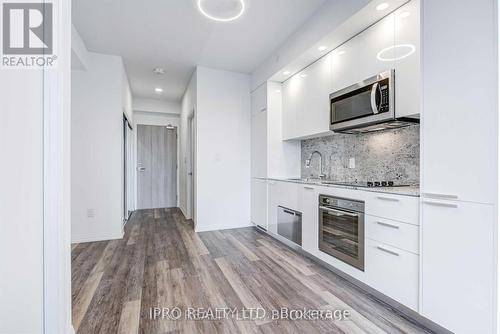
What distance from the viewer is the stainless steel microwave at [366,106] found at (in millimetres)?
1992

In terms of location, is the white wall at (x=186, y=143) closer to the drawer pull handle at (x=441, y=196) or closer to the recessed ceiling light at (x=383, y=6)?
the recessed ceiling light at (x=383, y=6)

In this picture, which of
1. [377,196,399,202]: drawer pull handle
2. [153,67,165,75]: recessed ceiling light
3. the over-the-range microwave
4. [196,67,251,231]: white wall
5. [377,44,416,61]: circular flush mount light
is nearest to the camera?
[377,196,399,202]: drawer pull handle

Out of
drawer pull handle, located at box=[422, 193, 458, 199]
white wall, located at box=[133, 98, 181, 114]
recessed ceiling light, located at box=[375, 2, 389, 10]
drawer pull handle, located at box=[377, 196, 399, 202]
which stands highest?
white wall, located at box=[133, 98, 181, 114]

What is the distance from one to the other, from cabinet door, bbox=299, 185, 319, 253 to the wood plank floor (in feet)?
0.68

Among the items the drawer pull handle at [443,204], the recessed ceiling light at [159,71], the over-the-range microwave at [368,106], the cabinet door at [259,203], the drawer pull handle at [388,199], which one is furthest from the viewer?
the recessed ceiling light at [159,71]

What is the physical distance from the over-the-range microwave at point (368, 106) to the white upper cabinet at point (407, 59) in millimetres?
59

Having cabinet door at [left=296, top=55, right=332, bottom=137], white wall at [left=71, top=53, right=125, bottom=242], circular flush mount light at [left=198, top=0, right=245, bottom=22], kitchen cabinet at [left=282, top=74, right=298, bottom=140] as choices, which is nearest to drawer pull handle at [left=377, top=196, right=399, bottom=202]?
cabinet door at [left=296, top=55, right=332, bottom=137]

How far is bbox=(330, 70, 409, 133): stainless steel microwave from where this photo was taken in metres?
1.99

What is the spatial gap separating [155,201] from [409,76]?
5922mm

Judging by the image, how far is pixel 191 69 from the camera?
419cm

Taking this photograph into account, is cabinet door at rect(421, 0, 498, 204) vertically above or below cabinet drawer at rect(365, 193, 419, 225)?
above
